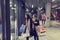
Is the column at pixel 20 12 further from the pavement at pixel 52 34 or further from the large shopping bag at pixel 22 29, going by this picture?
the pavement at pixel 52 34

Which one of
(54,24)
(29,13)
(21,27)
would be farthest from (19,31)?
(54,24)

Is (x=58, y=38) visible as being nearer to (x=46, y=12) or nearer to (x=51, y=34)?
(x=51, y=34)

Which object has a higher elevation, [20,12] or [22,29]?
[20,12]

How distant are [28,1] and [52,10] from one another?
165mm

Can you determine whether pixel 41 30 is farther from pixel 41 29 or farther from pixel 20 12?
pixel 20 12

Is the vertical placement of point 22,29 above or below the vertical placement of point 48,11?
below

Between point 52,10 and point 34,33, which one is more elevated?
point 52,10

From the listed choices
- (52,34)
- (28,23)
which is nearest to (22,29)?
(28,23)

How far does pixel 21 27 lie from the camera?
2.31 feet

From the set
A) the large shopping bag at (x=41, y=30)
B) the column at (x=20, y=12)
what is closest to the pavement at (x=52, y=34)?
the large shopping bag at (x=41, y=30)

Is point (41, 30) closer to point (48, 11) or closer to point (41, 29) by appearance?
point (41, 29)

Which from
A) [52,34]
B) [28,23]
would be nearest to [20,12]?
[28,23]

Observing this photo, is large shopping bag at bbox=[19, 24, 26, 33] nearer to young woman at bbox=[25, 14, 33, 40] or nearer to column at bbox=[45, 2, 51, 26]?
young woman at bbox=[25, 14, 33, 40]

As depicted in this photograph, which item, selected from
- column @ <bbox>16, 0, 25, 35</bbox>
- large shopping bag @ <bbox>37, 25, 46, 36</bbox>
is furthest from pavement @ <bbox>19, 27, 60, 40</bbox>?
column @ <bbox>16, 0, 25, 35</bbox>
